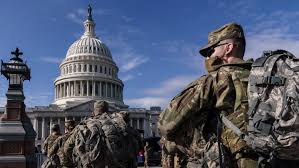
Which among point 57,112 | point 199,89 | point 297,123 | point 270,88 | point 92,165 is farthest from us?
point 57,112

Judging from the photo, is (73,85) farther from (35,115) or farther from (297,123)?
(297,123)

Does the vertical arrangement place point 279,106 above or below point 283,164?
above

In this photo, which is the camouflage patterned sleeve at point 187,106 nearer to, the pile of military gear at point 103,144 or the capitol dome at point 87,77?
the pile of military gear at point 103,144

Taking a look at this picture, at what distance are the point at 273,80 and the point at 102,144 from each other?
157 inches

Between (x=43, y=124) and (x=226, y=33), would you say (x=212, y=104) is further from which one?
(x=43, y=124)

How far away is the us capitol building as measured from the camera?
9181 cm

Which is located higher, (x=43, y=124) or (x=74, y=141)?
(x=43, y=124)

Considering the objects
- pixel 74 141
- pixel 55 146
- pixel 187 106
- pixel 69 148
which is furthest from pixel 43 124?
pixel 187 106

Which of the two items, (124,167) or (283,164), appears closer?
(283,164)

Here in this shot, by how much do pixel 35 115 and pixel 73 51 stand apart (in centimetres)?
1584

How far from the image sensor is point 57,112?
92500 mm

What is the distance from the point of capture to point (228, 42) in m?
3.33

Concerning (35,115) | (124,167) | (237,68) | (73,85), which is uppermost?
(73,85)

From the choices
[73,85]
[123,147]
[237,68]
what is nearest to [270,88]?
[237,68]
